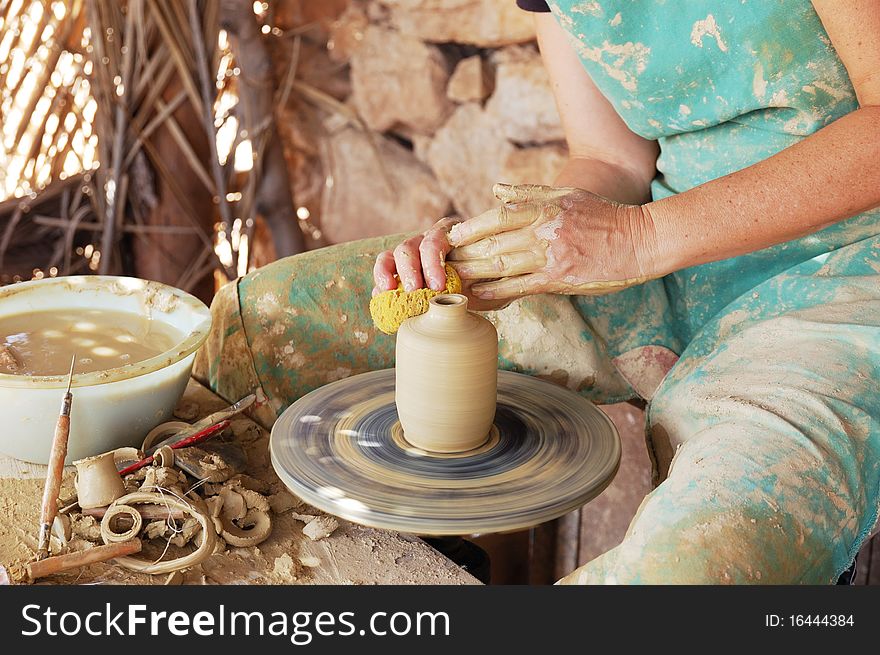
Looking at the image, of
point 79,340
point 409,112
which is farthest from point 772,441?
point 409,112

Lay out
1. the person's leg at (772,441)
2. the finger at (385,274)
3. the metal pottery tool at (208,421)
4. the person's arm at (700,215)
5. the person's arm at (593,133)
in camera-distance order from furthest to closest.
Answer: the person's arm at (593,133), the metal pottery tool at (208,421), the finger at (385,274), the person's arm at (700,215), the person's leg at (772,441)

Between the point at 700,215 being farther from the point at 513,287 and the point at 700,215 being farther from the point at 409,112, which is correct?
the point at 409,112

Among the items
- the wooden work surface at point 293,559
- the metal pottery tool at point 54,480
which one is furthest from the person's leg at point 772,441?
the metal pottery tool at point 54,480

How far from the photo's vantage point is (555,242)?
1466mm

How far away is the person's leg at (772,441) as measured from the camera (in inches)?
45.5

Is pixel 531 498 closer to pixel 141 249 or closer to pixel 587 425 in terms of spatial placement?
pixel 587 425

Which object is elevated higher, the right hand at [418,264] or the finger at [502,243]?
the finger at [502,243]

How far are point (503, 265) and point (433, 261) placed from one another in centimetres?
11

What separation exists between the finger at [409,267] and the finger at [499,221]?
3.1 inches

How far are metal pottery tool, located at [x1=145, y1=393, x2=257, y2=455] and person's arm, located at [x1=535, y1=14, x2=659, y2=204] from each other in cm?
75

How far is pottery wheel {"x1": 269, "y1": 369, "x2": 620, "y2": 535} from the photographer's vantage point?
1.33 m

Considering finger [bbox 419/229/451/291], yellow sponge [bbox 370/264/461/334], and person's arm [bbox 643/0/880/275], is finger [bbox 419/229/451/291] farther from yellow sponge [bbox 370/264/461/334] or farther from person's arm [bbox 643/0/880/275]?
person's arm [bbox 643/0/880/275]

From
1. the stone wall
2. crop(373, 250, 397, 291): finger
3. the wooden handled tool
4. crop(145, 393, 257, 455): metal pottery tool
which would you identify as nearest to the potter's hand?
crop(373, 250, 397, 291): finger

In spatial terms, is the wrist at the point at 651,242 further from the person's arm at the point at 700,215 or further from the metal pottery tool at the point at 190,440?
the metal pottery tool at the point at 190,440
